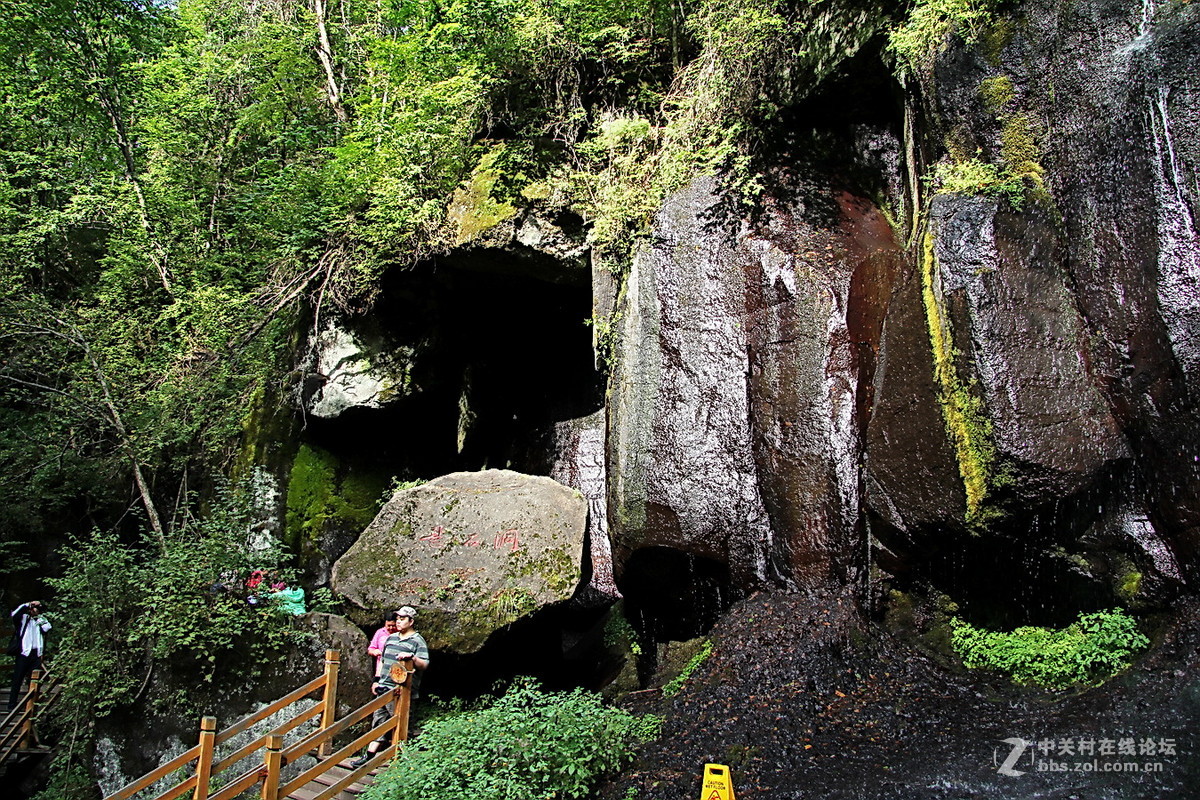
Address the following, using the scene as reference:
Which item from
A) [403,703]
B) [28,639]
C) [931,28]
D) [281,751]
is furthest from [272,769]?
[931,28]

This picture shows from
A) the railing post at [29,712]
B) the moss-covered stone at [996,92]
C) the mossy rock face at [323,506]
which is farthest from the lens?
the mossy rock face at [323,506]

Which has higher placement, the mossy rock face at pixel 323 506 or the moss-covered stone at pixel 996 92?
the moss-covered stone at pixel 996 92

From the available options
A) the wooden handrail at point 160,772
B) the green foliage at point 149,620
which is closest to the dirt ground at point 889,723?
the wooden handrail at point 160,772

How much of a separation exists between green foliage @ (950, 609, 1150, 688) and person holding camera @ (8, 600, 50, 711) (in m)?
11.3

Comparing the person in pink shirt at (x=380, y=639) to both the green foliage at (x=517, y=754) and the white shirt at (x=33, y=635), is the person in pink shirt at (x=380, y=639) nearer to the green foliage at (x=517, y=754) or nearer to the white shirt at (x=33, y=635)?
the green foliage at (x=517, y=754)

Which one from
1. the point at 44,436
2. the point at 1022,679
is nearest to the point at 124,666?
the point at 44,436

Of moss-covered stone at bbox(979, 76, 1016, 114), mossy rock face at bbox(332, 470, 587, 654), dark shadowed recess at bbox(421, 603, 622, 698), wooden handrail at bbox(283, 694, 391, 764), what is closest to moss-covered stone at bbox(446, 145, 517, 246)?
mossy rock face at bbox(332, 470, 587, 654)

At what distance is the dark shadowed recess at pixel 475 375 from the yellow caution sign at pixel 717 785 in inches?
283

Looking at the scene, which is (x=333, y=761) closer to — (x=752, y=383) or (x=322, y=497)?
(x=752, y=383)

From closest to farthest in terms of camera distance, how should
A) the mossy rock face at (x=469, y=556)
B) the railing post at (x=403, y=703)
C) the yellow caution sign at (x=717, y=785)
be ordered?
the yellow caution sign at (x=717, y=785) → the railing post at (x=403, y=703) → the mossy rock face at (x=469, y=556)

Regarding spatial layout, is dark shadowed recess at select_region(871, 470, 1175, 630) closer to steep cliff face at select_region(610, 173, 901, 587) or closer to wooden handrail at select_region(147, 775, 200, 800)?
steep cliff face at select_region(610, 173, 901, 587)

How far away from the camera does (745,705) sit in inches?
221

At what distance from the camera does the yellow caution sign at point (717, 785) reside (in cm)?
396

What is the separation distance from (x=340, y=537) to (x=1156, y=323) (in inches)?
404
